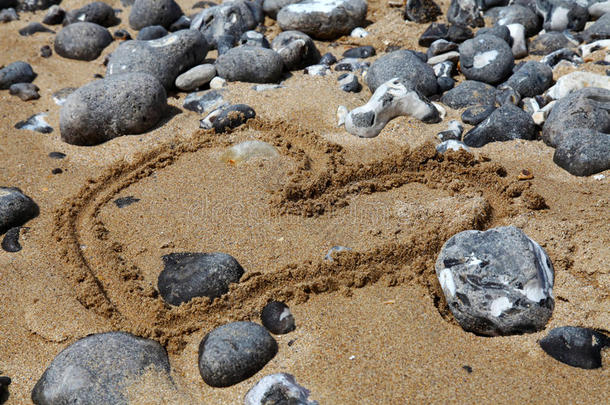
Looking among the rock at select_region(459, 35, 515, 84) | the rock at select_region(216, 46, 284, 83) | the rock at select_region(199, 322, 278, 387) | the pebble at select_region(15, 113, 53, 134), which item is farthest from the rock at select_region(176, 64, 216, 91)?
the rock at select_region(199, 322, 278, 387)

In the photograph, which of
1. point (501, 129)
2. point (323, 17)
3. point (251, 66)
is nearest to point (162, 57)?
point (251, 66)

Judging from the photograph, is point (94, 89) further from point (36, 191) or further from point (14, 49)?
point (14, 49)

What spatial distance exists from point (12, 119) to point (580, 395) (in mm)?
5350

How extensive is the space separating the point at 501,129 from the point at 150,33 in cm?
435

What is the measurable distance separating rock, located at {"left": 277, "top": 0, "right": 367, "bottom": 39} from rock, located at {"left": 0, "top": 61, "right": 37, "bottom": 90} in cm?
292

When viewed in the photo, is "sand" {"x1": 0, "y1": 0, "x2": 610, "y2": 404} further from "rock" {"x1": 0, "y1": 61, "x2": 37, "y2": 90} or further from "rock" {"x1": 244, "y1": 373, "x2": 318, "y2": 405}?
"rock" {"x1": 0, "y1": 61, "x2": 37, "y2": 90}

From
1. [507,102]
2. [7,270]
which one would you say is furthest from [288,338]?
[507,102]

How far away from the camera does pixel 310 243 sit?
12.3ft

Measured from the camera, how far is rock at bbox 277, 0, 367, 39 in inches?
257

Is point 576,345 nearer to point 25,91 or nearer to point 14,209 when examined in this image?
point 14,209

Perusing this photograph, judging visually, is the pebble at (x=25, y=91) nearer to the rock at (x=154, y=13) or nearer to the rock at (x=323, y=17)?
the rock at (x=154, y=13)

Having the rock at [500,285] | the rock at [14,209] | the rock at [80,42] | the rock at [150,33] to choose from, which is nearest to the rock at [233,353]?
the rock at [500,285]

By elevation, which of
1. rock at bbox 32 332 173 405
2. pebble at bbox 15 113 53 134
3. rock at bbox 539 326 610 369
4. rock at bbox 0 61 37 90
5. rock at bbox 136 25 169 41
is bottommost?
pebble at bbox 15 113 53 134

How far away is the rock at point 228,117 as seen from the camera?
4961mm
